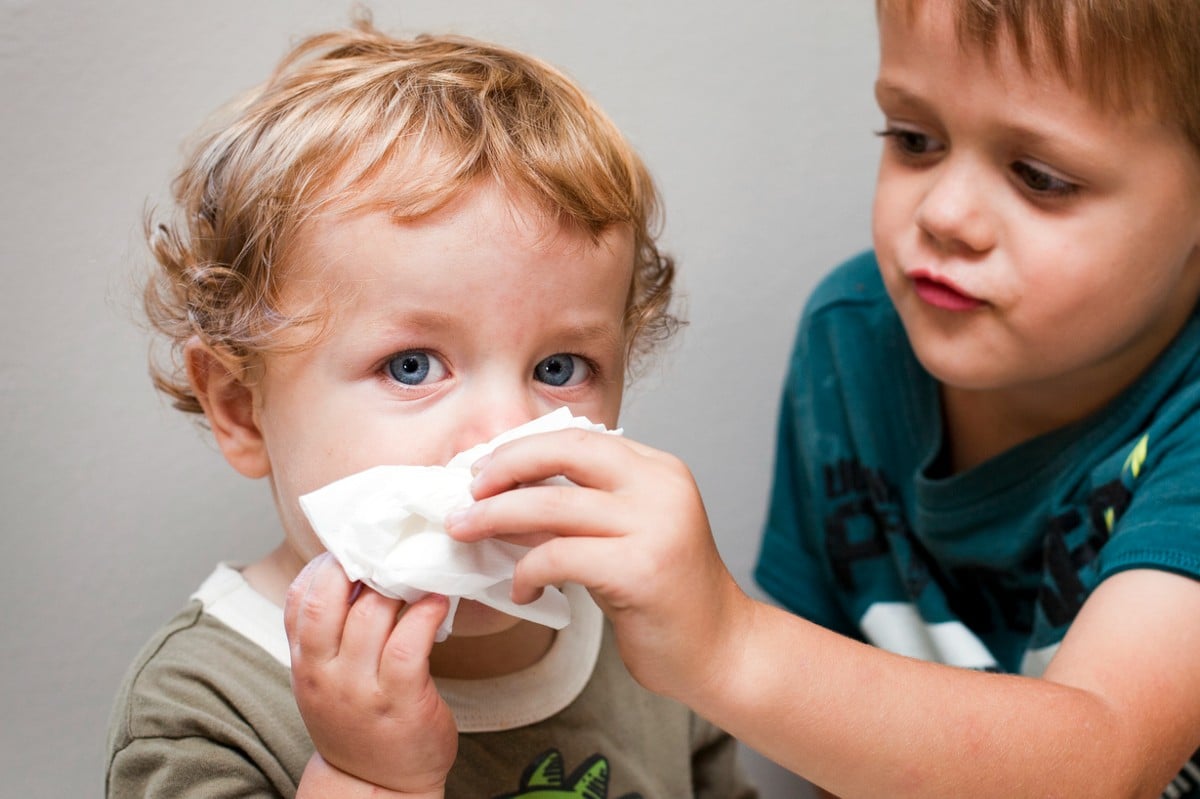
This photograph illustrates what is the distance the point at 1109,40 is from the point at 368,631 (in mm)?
637

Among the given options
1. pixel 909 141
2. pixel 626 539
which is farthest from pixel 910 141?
pixel 626 539

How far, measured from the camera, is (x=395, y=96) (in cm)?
78

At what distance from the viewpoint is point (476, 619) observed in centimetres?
81

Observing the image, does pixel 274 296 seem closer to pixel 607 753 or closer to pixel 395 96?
pixel 395 96

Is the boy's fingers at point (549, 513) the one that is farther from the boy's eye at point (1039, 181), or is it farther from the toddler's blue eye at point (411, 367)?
the boy's eye at point (1039, 181)

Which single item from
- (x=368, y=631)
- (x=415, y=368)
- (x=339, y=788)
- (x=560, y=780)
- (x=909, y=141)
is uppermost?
(x=909, y=141)

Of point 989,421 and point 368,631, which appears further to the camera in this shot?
point 989,421

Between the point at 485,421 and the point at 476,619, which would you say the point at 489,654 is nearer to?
the point at 476,619

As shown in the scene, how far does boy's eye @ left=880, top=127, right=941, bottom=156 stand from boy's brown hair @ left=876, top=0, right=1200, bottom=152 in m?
0.11

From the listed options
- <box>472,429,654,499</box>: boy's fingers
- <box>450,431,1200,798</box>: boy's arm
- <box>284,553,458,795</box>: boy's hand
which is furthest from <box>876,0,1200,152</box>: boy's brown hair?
<box>284,553,458,795</box>: boy's hand

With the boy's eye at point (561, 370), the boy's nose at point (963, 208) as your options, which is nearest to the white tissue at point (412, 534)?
the boy's eye at point (561, 370)

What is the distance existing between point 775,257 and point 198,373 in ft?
2.13

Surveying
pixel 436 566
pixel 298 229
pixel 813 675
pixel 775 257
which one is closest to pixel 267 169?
pixel 298 229

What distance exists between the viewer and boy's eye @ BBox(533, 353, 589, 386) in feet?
2.64
